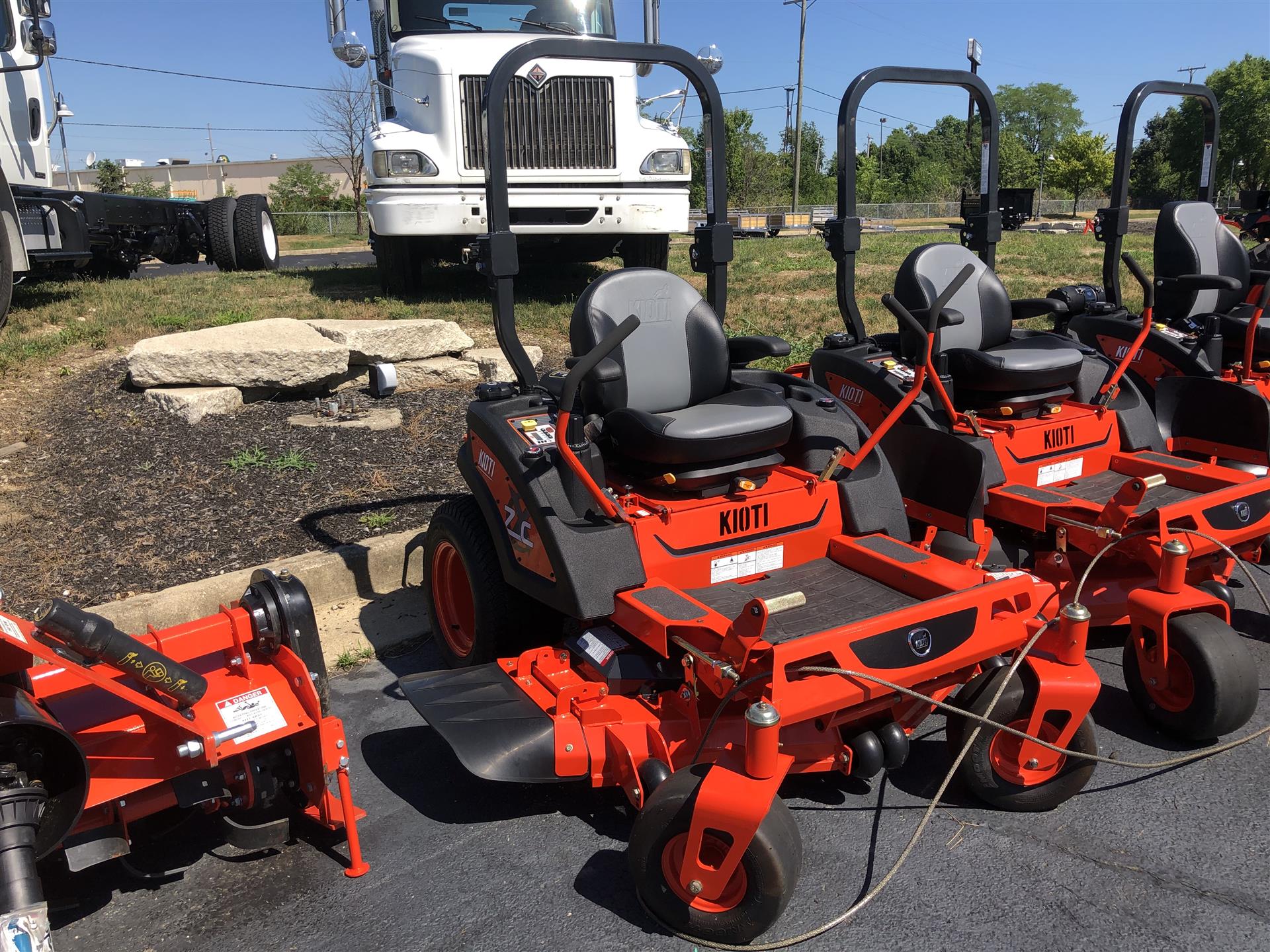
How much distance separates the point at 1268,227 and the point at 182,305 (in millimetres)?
8616

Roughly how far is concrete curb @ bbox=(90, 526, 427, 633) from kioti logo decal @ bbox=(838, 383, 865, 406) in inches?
86.9

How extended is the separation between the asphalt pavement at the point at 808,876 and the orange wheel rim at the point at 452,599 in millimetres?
821

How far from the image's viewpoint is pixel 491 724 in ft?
9.73

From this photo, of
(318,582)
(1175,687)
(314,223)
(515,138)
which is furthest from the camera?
(314,223)

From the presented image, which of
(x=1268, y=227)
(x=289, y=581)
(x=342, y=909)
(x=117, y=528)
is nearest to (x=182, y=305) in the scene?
(x=117, y=528)

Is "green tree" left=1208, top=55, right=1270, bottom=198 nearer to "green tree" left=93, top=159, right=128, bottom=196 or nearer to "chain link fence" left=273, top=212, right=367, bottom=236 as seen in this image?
"chain link fence" left=273, top=212, right=367, bottom=236

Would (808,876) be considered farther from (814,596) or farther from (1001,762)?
(814,596)

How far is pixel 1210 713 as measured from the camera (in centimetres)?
319

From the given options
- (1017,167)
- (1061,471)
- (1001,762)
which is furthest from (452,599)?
(1017,167)

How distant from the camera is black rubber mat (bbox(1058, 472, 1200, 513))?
4285 millimetres

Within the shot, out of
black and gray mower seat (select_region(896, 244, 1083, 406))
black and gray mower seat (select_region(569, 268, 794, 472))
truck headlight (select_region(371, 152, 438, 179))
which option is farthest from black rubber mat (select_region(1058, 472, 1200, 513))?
truck headlight (select_region(371, 152, 438, 179))

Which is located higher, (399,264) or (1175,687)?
(399,264)

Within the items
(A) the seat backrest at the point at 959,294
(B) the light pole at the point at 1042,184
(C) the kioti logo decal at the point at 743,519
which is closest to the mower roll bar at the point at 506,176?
(C) the kioti logo decal at the point at 743,519

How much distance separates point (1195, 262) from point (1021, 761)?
4.34 meters
